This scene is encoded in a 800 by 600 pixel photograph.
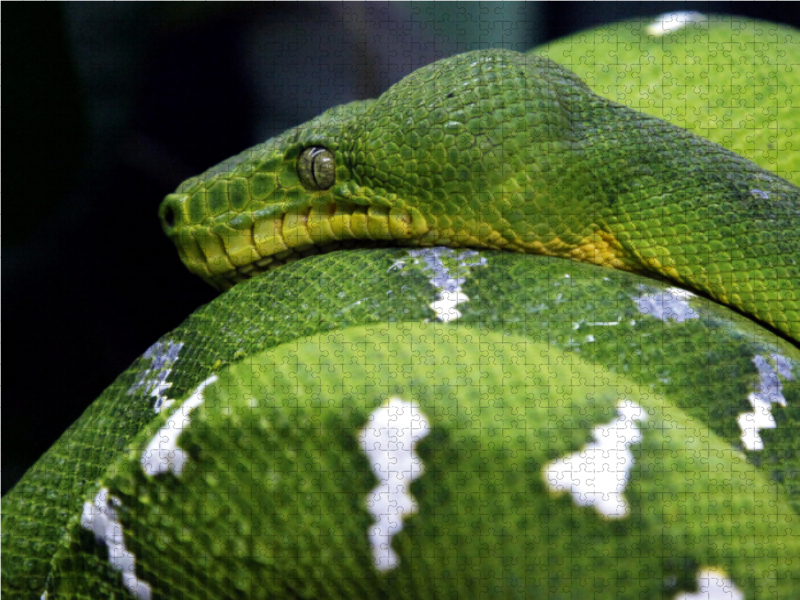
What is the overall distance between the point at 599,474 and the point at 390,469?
224 mm

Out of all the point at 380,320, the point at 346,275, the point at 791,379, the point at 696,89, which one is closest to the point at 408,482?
the point at 380,320

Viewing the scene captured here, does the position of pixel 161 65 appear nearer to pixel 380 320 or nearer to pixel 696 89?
pixel 380 320

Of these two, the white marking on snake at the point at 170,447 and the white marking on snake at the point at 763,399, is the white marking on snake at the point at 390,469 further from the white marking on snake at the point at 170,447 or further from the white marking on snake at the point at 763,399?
the white marking on snake at the point at 763,399

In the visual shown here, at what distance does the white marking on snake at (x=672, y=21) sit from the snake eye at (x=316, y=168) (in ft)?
2.82

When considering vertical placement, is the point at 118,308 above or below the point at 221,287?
below

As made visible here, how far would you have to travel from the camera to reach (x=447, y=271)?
979 millimetres

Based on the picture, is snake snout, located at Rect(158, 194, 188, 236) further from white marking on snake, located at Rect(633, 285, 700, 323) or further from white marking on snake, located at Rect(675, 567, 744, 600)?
white marking on snake, located at Rect(675, 567, 744, 600)

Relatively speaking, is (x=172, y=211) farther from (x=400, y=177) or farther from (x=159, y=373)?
(x=400, y=177)

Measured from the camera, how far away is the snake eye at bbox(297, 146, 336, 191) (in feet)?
3.58

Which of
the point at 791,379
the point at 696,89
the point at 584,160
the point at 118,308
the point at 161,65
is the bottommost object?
the point at 118,308

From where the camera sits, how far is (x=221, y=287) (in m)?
1.21

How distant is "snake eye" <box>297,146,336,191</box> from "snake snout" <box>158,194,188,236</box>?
0.21 metres

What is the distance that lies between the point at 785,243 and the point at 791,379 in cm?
21

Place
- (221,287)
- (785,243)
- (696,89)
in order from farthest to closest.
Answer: (696,89)
(221,287)
(785,243)
